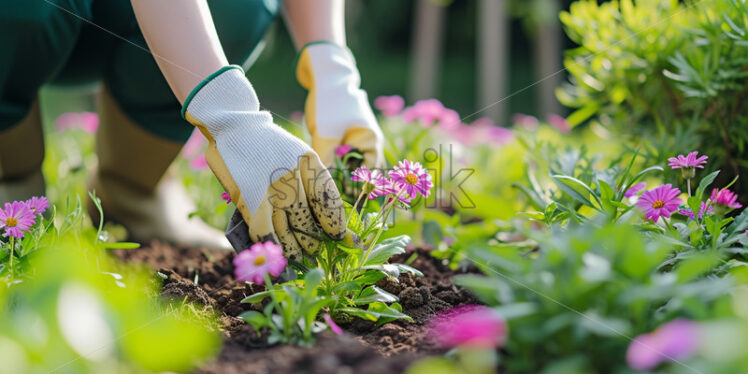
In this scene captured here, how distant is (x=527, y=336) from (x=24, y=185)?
1.33 meters

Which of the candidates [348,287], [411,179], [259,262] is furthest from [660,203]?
[259,262]

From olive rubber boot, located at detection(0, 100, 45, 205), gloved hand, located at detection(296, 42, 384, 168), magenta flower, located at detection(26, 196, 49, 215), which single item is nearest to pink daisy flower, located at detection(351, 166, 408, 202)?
gloved hand, located at detection(296, 42, 384, 168)

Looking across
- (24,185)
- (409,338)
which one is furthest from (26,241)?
(409,338)

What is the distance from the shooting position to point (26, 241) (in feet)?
3.07

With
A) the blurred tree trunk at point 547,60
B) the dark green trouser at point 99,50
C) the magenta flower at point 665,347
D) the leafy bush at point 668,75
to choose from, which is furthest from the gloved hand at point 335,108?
the blurred tree trunk at point 547,60

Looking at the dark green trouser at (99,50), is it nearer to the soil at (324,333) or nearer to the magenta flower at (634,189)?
the soil at (324,333)

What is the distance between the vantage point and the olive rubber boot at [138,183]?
5.21ft

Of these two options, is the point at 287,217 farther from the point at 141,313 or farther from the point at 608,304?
the point at 608,304

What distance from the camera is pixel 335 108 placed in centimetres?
131

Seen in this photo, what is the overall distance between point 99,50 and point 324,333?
1156mm

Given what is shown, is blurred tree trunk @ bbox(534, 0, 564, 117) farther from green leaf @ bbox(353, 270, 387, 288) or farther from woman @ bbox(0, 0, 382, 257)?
green leaf @ bbox(353, 270, 387, 288)

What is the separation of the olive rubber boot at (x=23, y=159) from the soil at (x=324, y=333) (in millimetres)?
276

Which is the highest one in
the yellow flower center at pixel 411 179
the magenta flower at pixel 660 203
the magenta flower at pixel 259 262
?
the yellow flower center at pixel 411 179

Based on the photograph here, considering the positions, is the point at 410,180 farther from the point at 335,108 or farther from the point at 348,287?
the point at 335,108
